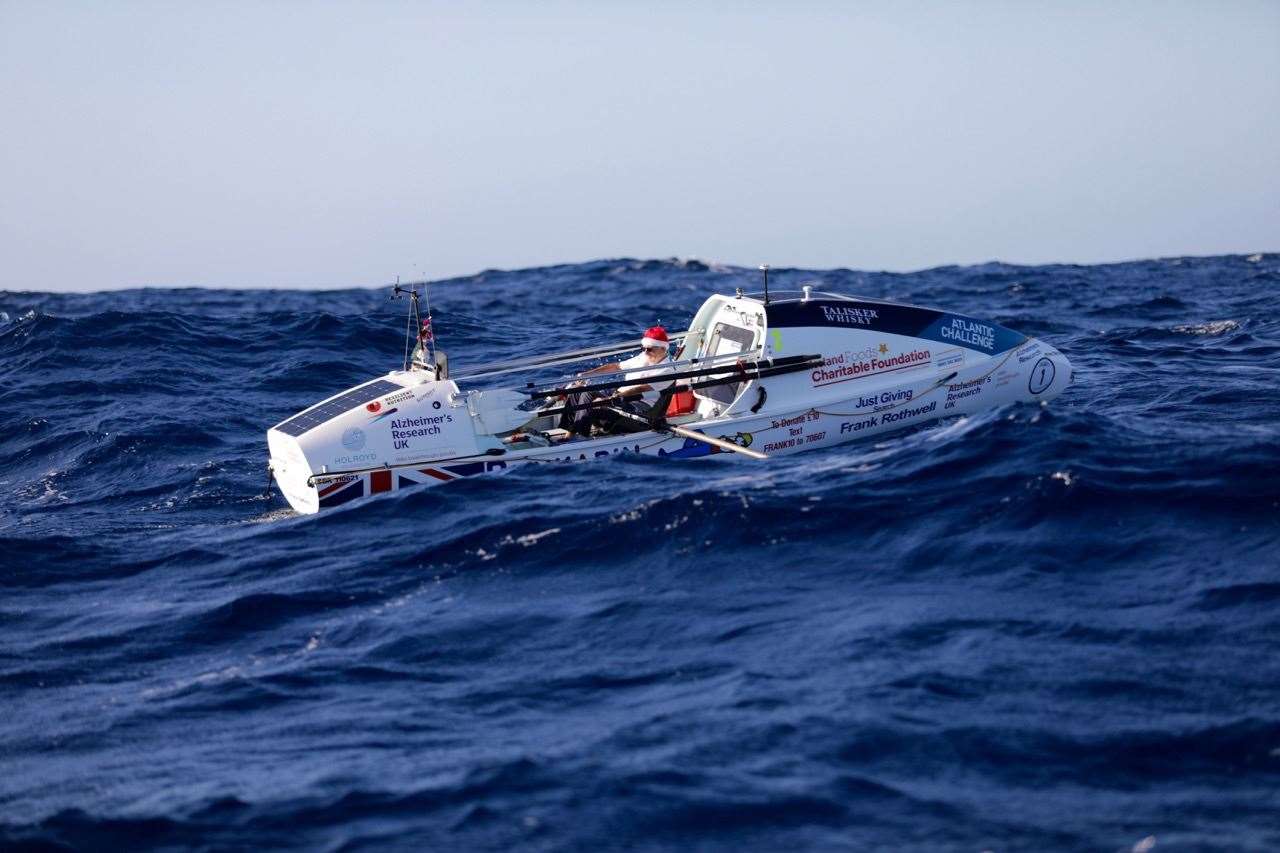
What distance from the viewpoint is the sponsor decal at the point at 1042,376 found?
18000mm

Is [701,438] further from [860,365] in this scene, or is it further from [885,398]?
[885,398]

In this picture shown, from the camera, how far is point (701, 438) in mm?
15930

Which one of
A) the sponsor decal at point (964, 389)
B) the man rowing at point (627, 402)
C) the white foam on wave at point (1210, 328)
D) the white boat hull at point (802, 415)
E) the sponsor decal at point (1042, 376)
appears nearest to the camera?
the white boat hull at point (802, 415)

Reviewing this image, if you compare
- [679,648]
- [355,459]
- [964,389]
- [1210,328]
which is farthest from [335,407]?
[1210,328]

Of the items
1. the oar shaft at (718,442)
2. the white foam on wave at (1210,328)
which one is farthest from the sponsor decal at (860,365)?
the white foam on wave at (1210,328)

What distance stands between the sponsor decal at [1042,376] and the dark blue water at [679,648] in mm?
705

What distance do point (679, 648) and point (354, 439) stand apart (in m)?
6.06

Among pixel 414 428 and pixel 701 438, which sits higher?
pixel 414 428

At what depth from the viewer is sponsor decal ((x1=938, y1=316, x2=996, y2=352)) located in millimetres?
17547

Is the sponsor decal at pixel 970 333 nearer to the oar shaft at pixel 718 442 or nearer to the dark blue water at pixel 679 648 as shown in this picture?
the dark blue water at pixel 679 648

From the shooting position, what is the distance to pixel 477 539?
13047 mm

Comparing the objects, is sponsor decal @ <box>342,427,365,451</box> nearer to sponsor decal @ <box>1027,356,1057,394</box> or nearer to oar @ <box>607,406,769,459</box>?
oar @ <box>607,406,769,459</box>

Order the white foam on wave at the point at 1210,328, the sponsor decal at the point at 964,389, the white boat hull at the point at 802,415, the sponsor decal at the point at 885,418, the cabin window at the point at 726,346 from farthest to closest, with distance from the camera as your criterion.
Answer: the white foam on wave at the point at 1210,328, the sponsor decal at the point at 964,389, the cabin window at the point at 726,346, the sponsor decal at the point at 885,418, the white boat hull at the point at 802,415

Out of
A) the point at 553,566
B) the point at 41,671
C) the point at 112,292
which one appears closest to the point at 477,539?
the point at 553,566
